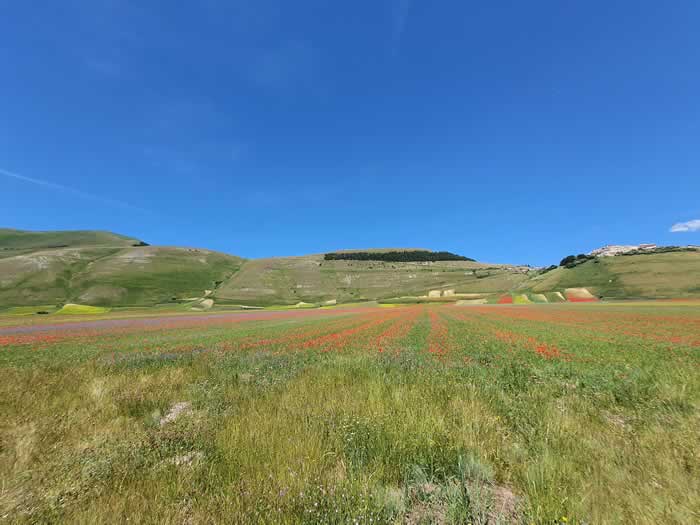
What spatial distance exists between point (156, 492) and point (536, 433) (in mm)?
5469

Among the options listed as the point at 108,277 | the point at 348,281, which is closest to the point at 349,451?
the point at 348,281

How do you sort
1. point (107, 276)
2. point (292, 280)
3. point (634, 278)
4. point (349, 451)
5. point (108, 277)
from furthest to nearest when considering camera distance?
1. point (292, 280)
2. point (107, 276)
3. point (108, 277)
4. point (634, 278)
5. point (349, 451)

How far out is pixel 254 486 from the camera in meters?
3.18

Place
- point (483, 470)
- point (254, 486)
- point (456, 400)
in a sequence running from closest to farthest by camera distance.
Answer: point (254, 486) → point (483, 470) → point (456, 400)

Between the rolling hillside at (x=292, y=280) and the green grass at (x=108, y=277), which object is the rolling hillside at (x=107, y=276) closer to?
the green grass at (x=108, y=277)

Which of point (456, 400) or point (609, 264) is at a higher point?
point (609, 264)

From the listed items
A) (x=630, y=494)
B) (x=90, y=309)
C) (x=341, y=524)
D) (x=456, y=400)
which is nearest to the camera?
(x=341, y=524)

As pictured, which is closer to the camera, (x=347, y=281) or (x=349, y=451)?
(x=349, y=451)

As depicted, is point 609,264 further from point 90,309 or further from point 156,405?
point 90,309

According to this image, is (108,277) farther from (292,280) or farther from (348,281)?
(348,281)

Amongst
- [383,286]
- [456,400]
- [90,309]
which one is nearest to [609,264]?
[383,286]

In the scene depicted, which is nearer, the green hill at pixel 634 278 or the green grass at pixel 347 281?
the green hill at pixel 634 278

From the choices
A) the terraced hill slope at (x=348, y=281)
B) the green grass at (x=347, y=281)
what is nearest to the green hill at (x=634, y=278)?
the terraced hill slope at (x=348, y=281)

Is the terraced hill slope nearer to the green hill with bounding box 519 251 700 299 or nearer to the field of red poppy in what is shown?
the green hill with bounding box 519 251 700 299
